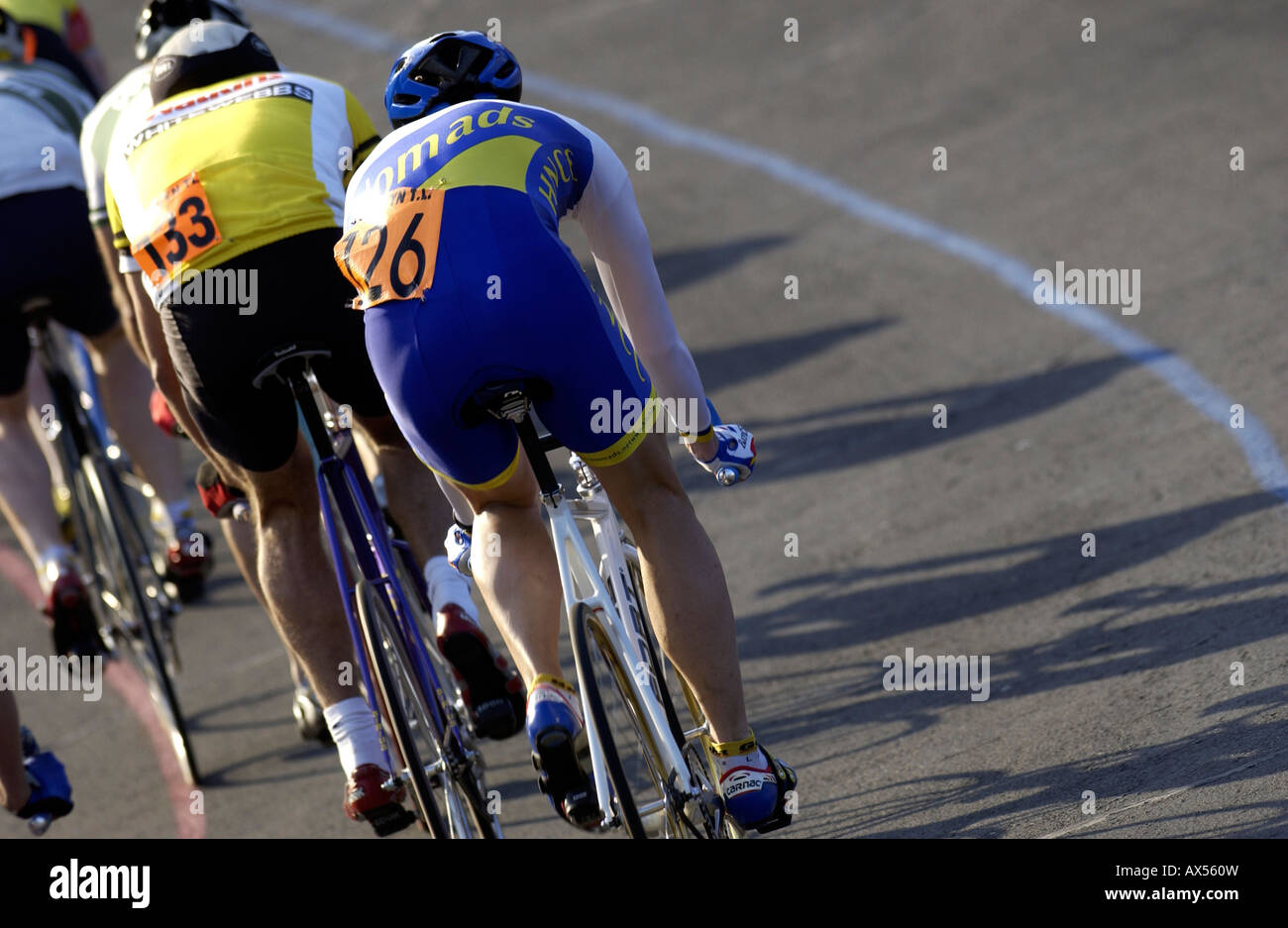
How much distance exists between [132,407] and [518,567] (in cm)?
316

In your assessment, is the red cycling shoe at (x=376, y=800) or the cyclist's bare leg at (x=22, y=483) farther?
the cyclist's bare leg at (x=22, y=483)

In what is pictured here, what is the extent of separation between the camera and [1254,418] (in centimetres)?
659

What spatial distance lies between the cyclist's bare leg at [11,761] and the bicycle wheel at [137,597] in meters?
1.26

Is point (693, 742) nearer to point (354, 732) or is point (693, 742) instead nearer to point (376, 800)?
point (376, 800)

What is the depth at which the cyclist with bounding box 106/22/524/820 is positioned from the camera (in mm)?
4637

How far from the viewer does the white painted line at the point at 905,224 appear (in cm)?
653

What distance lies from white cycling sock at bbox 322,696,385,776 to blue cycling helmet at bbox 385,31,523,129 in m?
1.64

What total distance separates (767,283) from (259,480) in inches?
203

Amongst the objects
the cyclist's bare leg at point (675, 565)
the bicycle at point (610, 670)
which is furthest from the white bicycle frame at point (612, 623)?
the cyclist's bare leg at point (675, 565)

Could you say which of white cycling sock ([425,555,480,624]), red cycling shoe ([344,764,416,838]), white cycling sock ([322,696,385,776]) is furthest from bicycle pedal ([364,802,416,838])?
white cycling sock ([425,555,480,624])

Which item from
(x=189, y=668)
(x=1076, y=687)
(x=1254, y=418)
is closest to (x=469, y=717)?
(x=1076, y=687)

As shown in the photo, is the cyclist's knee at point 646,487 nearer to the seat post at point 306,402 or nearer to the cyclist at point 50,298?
the seat post at point 306,402

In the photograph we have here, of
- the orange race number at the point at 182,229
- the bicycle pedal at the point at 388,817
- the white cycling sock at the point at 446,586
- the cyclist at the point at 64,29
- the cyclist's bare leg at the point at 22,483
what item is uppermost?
the cyclist at the point at 64,29
